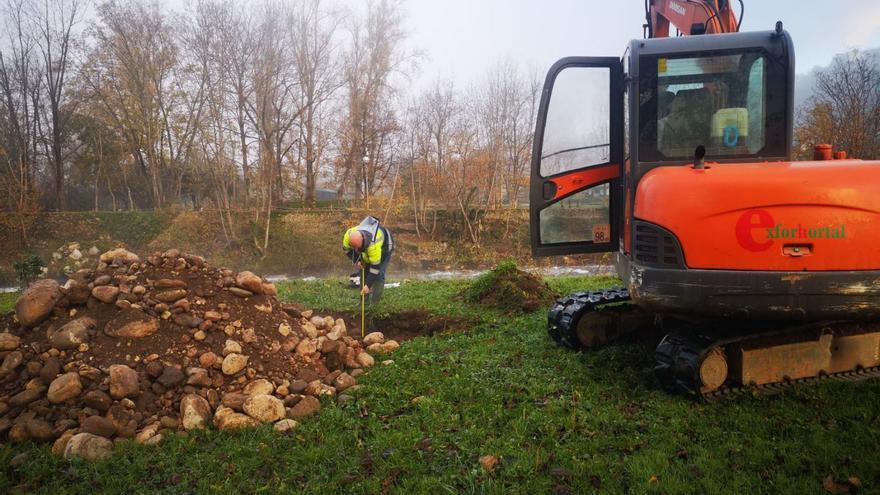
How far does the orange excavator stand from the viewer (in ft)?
11.0

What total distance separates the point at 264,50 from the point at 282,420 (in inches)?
621

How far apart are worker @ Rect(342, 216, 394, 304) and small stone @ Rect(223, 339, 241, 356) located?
239cm

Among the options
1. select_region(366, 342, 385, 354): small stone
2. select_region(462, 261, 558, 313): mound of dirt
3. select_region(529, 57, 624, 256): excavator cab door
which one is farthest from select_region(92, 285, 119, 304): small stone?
select_region(462, 261, 558, 313): mound of dirt

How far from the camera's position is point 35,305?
4.62m

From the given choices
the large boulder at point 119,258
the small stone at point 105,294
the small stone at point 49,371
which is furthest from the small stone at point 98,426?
the large boulder at point 119,258

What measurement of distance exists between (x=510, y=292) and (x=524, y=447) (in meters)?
4.35

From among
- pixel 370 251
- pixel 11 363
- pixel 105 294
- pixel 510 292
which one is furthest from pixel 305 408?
pixel 510 292

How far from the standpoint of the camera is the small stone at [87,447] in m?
3.47

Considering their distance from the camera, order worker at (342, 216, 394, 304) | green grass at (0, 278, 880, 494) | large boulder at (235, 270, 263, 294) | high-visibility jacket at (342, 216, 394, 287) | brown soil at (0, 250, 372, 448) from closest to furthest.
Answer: green grass at (0, 278, 880, 494), brown soil at (0, 250, 372, 448), large boulder at (235, 270, 263, 294), worker at (342, 216, 394, 304), high-visibility jacket at (342, 216, 394, 287)

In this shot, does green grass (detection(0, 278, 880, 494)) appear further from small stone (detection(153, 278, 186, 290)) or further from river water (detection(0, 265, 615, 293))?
river water (detection(0, 265, 615, 293))

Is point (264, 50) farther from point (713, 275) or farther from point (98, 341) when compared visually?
point (713, 275)

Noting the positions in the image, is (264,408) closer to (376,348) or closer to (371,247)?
(376,348)

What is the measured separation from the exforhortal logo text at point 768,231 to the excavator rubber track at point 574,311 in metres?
1.93

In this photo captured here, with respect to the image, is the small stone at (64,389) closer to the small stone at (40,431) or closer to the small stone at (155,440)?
the small stone at (40,431)
